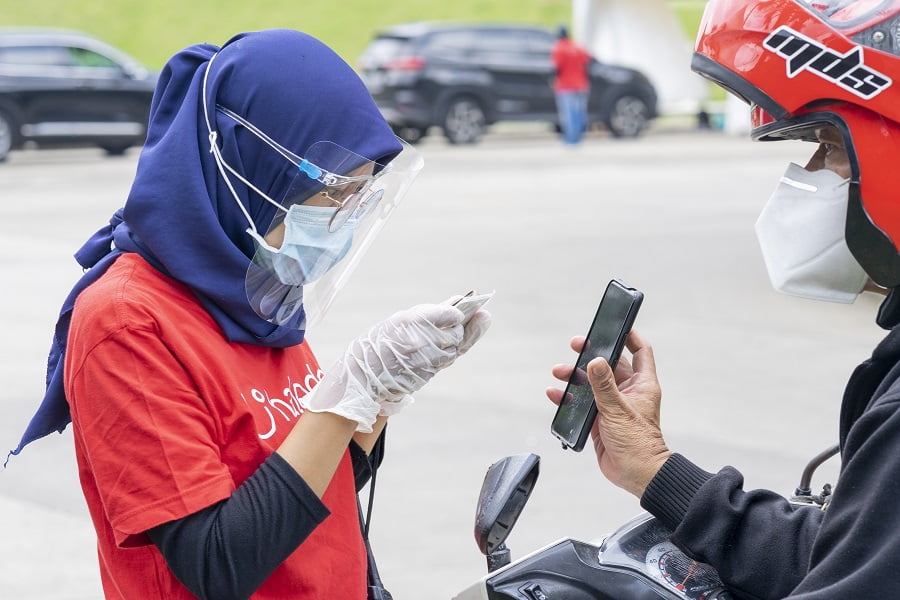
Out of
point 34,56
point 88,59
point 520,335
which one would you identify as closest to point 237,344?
point 520,335

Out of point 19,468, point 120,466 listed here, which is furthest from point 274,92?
point 19,468

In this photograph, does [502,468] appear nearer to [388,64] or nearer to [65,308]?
[65,308]

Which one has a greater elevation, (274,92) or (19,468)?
(274,92)

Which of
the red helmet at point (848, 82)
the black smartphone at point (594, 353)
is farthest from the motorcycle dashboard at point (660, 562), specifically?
the red helmet at point (848, 82)

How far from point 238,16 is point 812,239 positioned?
33.7m

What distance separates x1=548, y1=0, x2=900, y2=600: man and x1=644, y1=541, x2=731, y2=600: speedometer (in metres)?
0.03

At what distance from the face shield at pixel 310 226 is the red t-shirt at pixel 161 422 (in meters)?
0.12

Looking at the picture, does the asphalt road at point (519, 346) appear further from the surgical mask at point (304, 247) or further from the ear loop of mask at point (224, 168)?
the ear loop of mask at point (224, 168)

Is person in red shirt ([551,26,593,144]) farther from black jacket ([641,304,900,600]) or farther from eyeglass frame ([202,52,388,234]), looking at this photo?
black jacket ([641,304,900,600])

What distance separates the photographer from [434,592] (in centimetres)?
400

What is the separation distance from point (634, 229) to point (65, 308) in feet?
30.6

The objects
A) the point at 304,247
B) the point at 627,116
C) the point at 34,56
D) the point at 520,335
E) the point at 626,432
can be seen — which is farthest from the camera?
the point at 627,116

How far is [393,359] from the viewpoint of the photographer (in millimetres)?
1956

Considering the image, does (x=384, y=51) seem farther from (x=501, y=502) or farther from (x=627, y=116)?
(x=501, y=502)
